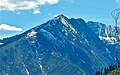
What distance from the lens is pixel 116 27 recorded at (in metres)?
25.2

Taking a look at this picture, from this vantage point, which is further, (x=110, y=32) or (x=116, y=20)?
(x=110, y=32)

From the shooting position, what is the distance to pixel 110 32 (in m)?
29.2

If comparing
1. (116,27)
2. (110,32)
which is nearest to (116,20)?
(116,27)

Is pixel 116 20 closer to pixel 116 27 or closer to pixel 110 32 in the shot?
pixel 116 27

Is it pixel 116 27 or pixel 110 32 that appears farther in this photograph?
pixel 110 32

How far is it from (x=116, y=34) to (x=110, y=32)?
12.3 feet

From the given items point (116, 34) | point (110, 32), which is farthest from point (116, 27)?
point (110, 32)

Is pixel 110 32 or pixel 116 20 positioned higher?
pixel 116 20

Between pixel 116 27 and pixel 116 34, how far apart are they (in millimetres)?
489

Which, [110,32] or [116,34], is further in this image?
[110,32]

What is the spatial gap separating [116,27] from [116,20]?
1.74 feet

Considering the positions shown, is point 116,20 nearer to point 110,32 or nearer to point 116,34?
point 116,34

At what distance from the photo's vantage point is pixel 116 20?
2547 cm

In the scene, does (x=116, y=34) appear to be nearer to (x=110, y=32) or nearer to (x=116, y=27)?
(x=116, y=27)
